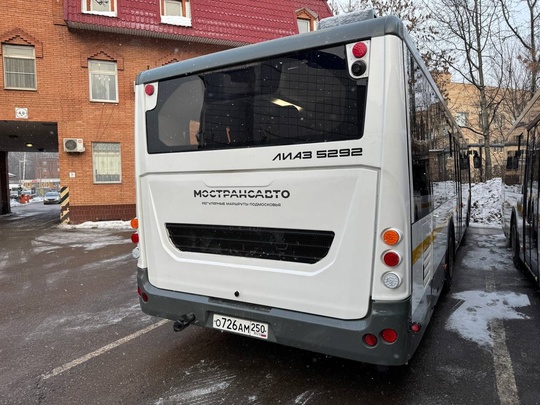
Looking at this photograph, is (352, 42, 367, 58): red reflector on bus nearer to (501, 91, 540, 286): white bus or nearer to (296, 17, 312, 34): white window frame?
(501, 91, 540, 286): white bus

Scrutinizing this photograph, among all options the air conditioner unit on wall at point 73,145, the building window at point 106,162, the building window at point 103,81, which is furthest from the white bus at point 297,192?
the building window at point 103,81

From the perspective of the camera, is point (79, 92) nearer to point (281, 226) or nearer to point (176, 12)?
point (176, 12)

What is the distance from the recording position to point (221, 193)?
3.31m

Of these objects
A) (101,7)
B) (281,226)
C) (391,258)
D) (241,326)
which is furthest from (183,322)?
(101,7)

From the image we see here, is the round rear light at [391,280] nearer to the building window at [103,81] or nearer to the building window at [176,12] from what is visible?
the building window at [103,81]

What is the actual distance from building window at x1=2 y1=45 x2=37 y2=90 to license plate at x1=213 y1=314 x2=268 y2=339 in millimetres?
14817

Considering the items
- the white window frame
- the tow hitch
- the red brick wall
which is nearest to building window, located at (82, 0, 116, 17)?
the red brick wall

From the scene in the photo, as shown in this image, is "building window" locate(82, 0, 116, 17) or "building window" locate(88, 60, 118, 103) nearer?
"building window" locate(82, 0, 116, 17)

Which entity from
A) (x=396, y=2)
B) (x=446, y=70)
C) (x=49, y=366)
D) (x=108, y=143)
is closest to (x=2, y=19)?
(x=108, y=143)

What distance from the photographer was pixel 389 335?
2672mm

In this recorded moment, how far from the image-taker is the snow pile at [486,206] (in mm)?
13828

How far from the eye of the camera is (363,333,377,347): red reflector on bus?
8.86ft

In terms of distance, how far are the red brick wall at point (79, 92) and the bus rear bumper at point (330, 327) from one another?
43.4 ft

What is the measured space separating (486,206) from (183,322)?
48.7ft
